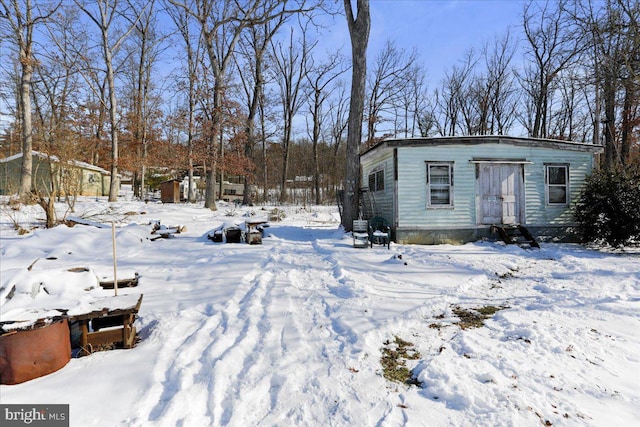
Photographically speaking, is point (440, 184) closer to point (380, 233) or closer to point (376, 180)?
point (376, 180)

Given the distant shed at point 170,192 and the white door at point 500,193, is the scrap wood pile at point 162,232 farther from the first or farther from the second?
the distant shed at point 170,192

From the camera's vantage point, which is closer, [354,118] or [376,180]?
[354,118]

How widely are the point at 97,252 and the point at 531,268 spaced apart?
9.90 m

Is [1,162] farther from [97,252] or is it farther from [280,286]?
[280,286]

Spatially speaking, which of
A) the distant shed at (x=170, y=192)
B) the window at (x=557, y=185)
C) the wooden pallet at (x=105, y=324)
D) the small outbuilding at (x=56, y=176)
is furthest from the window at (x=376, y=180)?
the distant shed at (x=170, y=192)

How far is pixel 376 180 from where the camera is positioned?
12.0 metres

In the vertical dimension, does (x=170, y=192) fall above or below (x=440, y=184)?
above

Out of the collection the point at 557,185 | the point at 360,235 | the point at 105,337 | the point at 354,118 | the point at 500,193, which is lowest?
the point at 105,337

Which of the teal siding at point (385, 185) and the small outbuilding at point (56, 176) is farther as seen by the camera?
the small outbuilding at point (56, 176)

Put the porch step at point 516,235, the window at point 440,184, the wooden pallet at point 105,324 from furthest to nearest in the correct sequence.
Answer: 1. the window at point 440,184
2. the porch step at point 516,235
3. the wooden pallet at point 105,324

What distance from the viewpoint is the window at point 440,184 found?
9859 millimetres

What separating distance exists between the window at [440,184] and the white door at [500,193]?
1.07 meters

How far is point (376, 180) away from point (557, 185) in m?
5.89

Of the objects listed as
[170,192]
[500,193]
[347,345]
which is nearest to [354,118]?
[500,193]
